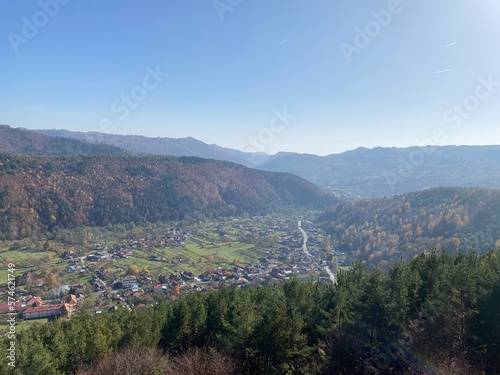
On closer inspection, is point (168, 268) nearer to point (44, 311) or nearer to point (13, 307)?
point (44, 311)

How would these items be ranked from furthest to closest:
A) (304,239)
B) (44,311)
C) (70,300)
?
(304,239), (70,300), (44,311)

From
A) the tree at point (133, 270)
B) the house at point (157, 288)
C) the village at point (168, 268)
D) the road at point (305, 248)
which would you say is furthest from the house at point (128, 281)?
the road at point (305, 248)

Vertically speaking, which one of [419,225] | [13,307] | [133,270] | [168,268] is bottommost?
[168,268]

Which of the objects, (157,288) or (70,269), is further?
(70,269)

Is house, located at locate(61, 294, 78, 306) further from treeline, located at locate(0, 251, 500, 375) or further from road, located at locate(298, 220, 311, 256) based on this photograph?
road, located at locate(298, 220, 311, 256)

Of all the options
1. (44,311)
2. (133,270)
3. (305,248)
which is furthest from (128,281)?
(305,248)

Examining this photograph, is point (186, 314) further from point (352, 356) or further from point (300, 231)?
point (300, 231)
